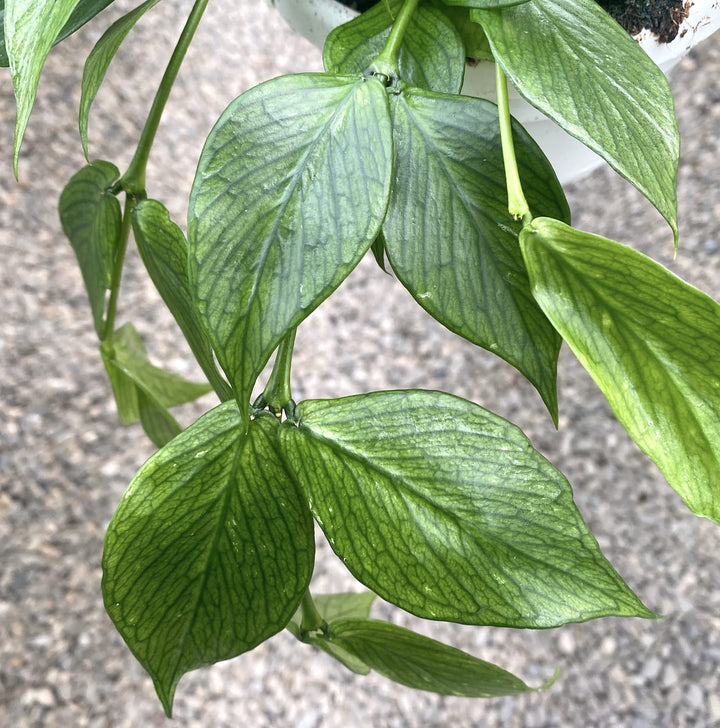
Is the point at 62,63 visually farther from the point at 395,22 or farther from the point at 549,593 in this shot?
the point at 549,593

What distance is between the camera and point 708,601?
1030 mm

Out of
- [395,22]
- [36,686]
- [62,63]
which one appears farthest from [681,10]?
[62,63]

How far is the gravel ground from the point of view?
40.0 inches

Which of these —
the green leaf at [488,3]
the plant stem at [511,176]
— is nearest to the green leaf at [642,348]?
the plant stem at [511,176]

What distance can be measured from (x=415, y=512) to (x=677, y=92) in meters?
0.96

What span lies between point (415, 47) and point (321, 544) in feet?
2.38

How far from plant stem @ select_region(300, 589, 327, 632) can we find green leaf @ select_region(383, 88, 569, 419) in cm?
20

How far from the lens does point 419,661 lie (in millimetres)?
528

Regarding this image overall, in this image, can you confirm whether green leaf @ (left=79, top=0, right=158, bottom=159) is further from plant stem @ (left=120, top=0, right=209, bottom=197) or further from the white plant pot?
the white plant pot

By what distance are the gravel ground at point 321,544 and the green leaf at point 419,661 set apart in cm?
51

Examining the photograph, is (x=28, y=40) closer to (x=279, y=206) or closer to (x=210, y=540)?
(x=279, y=206)

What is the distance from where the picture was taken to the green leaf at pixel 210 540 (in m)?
0.43

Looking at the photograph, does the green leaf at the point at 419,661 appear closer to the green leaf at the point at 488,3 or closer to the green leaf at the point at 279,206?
the green leaf at the point at 279,206

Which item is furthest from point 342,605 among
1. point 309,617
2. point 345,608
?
point 309,617
